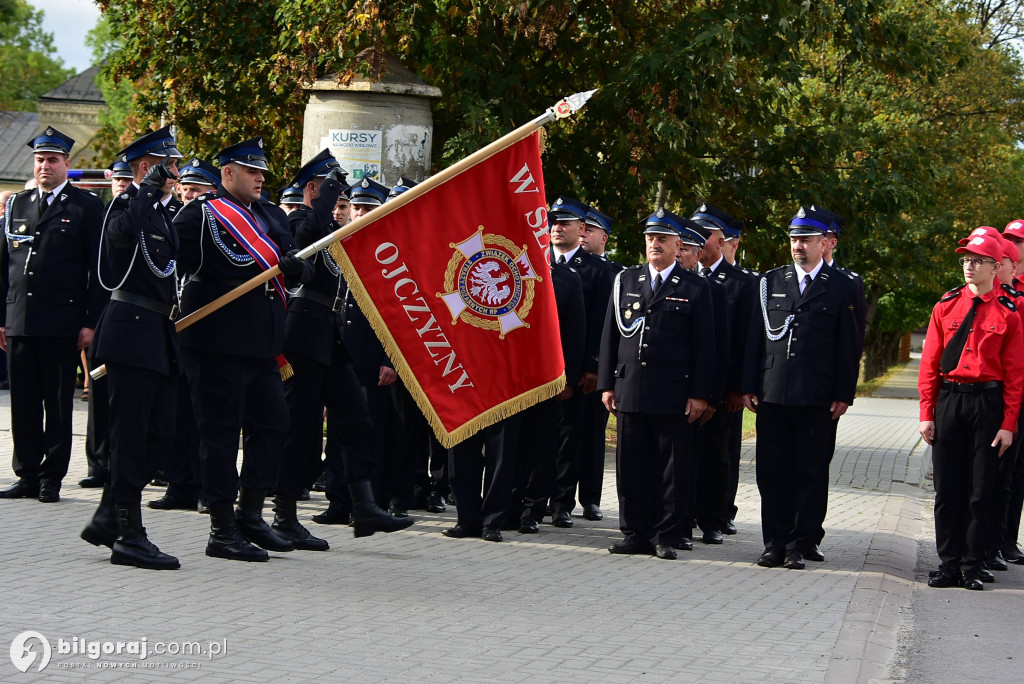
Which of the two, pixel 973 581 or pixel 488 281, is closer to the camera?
pixel 488 281

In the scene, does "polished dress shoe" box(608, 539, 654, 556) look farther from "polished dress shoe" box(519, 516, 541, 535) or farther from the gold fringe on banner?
the gold fringe on banner

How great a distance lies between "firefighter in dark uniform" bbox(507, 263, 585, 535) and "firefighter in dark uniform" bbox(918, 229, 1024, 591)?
7.94ft

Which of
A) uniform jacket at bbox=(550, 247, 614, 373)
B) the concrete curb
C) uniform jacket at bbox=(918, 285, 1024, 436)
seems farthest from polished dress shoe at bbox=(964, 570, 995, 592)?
uniform jacket at bbox=(550, 247, 614, 373)

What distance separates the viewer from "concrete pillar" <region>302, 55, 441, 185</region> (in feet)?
42.3

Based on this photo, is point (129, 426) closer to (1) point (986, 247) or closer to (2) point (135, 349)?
(2) point (135, 349)

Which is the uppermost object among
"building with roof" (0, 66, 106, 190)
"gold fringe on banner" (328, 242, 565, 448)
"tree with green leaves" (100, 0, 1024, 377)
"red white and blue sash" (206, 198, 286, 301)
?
"building with roof" (0, 66, 106, 190)

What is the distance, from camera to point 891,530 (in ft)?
35.6

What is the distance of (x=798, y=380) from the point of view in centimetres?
859

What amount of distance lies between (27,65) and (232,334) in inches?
3480

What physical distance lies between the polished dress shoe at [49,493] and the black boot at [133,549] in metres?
2.26

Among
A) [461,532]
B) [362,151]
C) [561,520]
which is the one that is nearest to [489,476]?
[461,532]

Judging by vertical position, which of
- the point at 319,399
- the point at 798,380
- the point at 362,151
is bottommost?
the point at 319,399

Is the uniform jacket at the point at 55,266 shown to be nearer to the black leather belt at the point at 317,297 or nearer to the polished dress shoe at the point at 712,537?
the black leather belt at the point at 317,297

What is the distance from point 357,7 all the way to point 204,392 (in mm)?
7104
